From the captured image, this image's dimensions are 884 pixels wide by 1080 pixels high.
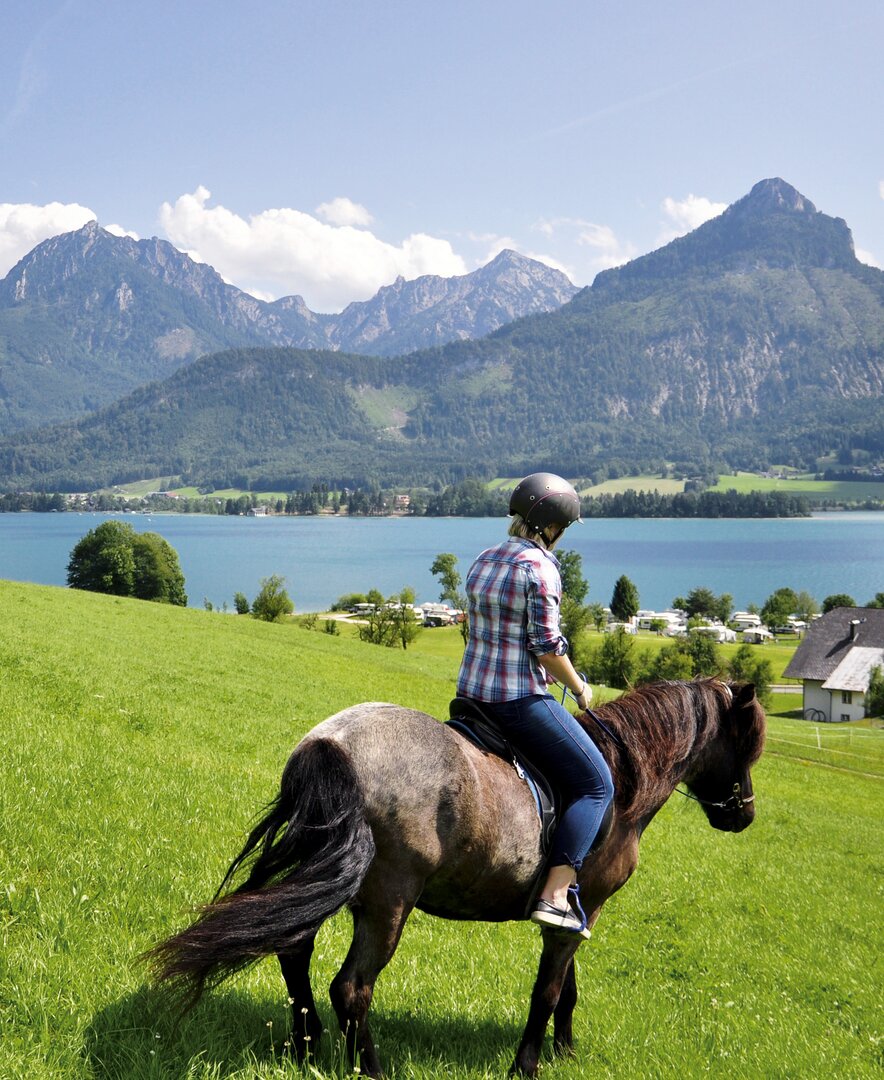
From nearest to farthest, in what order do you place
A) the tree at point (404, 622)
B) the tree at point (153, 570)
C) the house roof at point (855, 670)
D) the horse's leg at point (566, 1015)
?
the horse's leg at point (566, 1015), the tree at point (404, 622), the tree at point (153, 570), the house roof at point (855, 670)

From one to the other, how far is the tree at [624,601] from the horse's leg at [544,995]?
117155mm

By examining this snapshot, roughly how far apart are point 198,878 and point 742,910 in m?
7.49

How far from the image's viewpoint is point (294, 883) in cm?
394

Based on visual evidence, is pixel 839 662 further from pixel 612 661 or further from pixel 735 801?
pixel 735 801

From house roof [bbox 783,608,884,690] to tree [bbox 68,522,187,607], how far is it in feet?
188

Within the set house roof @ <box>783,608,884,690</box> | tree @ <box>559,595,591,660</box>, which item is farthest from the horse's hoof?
house roof @ <box>783,608,884,690</box>

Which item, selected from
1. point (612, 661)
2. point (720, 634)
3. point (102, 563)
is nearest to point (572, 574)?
point (612, 661)

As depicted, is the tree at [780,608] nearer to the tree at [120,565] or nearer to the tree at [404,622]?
the tree at [404,622]

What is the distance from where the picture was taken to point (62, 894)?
5.42 m

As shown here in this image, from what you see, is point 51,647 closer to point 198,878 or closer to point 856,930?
point 198,878

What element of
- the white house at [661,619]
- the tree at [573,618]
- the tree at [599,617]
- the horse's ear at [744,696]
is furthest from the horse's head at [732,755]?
the white house at [661,619]

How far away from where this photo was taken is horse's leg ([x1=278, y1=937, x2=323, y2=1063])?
169 inches

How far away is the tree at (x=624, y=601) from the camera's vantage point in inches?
4742

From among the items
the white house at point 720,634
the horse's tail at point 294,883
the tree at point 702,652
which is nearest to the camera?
the horse's tail at point 294,883
